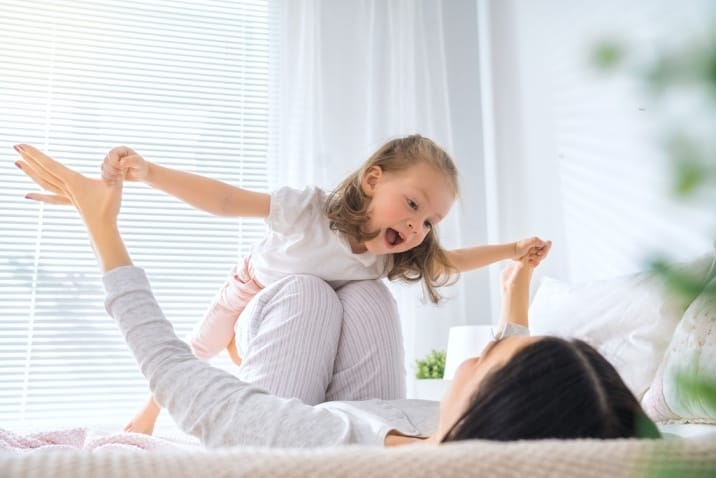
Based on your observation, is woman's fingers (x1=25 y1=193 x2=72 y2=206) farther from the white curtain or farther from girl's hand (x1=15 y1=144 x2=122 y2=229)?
the white curtain

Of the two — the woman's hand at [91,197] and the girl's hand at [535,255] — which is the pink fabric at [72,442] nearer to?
the woman's hand at [91,197]

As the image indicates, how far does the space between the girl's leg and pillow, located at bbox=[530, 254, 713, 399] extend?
0.37 metres

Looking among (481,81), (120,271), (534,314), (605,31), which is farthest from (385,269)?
(481,81)

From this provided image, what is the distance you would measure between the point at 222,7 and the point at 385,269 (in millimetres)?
2266

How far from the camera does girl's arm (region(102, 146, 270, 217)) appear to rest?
4.25 feet

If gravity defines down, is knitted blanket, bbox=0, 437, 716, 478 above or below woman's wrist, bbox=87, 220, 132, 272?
below

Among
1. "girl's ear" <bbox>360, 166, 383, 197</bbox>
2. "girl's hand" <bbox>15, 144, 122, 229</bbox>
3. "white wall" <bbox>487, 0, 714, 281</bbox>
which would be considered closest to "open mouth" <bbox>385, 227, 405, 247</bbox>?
"girl's ear" <bbox>360, 166, 383, 197</bbox>

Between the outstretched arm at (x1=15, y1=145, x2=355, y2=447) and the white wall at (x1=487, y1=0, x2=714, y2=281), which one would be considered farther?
the white wall at (x1=487, y1=0, x2=714, y2=281)

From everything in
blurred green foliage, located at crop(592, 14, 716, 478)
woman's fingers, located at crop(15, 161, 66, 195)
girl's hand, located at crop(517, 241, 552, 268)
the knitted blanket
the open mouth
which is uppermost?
woman's fingers, located at crop(15, 161, 66, 195)

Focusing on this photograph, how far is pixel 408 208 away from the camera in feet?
5.57

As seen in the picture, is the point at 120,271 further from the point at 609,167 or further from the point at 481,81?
the point at 481,81

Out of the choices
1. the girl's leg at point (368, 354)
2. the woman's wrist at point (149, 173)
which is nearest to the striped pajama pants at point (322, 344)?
the girl's leg at point (368, 354)

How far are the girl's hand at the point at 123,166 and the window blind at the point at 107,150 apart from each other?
6.10ft

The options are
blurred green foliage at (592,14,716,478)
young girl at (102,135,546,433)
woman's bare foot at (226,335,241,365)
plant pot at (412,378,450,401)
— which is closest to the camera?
blurred green foliage at (592,14,716,478)
